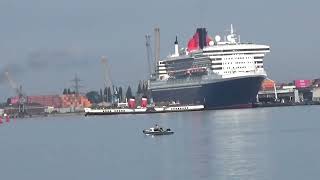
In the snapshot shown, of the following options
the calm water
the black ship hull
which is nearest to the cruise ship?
the black ship hull

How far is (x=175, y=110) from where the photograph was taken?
160500mm

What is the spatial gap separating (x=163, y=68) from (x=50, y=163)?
120 metres

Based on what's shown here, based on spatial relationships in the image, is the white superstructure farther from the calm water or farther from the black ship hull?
the calm water

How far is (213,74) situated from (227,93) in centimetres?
511

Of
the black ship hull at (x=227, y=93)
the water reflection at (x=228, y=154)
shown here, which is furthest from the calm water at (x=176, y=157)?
the black ship hull at (x=227, y=93)

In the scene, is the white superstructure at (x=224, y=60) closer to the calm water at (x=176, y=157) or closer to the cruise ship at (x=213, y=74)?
the cruise ship at (x=213, y=74)

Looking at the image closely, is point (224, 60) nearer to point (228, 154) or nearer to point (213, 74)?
point (213, 74)

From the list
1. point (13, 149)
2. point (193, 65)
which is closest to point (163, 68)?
point (193, 65)

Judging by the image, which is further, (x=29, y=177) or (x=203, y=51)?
(x=203, y=51)

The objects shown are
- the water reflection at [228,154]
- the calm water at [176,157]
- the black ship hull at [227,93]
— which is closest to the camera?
the water reflection at [228,154]

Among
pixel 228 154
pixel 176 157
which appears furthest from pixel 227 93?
pixel 176 157

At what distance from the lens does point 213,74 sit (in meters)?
153

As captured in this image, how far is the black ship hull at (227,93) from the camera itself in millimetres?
149375

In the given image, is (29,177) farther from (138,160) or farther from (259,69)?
(259,69)
